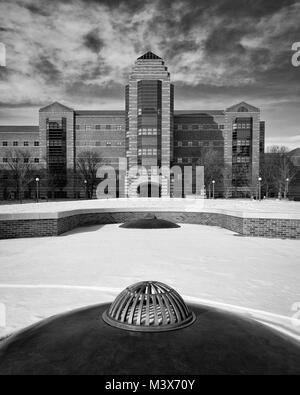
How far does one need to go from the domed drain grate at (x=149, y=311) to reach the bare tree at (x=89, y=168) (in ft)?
229

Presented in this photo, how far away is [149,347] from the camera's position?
8.68ft

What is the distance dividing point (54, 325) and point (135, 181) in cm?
6308

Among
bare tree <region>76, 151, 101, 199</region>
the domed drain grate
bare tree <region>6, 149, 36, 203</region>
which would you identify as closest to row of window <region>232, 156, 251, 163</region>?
bare tree <region>76, 151, 101, 199</region>

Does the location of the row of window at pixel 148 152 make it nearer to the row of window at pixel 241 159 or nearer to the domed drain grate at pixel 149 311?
the row of window at pixel 241 159

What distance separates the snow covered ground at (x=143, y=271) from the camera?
5895 millimetres

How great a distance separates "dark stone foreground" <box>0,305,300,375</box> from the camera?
2.43 metres

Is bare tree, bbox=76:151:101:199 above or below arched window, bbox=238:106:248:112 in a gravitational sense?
below

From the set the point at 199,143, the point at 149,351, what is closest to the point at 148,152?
the point at 199,143

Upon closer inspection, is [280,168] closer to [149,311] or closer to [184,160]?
[184,160]

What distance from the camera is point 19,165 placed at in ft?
231

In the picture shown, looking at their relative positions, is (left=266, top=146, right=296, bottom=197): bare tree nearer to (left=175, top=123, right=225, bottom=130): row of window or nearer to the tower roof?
(left=175, top=123, right=225, bottom=130): row of window

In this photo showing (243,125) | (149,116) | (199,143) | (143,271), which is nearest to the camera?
(143,271)

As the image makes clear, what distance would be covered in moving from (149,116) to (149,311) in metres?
65.8

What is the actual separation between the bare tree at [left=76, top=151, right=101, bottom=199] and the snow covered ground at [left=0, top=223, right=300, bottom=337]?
5991 cm
